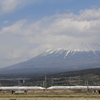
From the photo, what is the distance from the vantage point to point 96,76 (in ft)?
358
